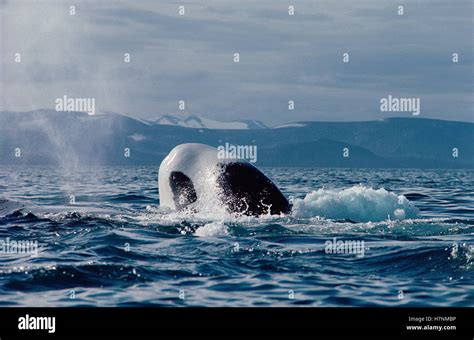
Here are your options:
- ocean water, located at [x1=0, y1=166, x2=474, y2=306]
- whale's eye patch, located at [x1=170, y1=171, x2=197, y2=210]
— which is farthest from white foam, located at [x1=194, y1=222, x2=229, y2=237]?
whale's eye patch, located at [x1=170, y1=171, x2=197, y2=210]

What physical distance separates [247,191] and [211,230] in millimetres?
2161

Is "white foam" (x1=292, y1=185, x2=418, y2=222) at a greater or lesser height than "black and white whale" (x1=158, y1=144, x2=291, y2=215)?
lesser

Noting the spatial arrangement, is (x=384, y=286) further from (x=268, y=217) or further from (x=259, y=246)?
(x=268, y=217)

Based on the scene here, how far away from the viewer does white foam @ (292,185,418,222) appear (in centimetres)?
2261

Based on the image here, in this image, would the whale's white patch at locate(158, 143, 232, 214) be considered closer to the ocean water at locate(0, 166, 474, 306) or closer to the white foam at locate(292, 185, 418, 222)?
the ocean water at locate(0, 166, 474, 306)

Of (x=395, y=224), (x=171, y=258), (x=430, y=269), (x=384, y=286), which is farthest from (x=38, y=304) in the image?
(x=395, y=224)

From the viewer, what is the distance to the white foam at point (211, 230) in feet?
61.4

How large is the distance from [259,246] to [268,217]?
3.12m

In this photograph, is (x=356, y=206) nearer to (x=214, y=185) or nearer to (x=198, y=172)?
(x=214, y=185)

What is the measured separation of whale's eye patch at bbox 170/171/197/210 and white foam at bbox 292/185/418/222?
108 inches

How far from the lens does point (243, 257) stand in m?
16.2

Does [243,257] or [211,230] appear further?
[211,230]

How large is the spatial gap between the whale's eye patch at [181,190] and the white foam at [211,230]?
7.41ft

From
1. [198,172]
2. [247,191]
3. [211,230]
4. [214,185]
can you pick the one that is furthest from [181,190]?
[211,230]
